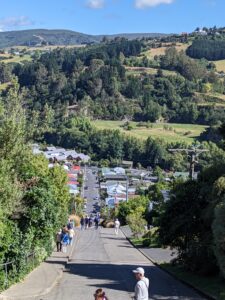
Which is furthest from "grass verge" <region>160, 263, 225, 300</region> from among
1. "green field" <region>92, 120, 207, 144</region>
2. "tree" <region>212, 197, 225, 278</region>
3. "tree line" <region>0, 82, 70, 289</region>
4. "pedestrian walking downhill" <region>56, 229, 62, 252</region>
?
"green field" <region>92, 120, 207, 144</region>

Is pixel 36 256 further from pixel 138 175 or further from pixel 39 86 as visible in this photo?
pixel 39 86

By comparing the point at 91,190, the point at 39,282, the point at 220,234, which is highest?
the point at 220,234

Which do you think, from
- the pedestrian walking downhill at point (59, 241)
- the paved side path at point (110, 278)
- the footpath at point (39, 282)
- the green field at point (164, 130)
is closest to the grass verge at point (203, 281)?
the paved side path at point (110, 278)

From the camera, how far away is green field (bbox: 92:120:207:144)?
153875 millimetres

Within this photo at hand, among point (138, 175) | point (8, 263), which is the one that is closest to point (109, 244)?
point (8, 263)

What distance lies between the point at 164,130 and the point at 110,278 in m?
150

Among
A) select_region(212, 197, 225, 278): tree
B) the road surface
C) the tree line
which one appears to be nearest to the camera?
select_region(212, 197, 225, 278): tree

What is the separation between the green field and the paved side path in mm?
122105

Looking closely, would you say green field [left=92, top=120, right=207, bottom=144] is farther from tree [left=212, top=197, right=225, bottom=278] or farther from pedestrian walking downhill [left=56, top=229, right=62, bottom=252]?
tree [left=212, top=197, right=225, bottom=278]

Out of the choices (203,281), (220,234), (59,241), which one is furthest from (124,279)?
(59,241)

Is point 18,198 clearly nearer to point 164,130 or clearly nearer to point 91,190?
point 91,190

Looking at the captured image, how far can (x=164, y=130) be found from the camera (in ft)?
547

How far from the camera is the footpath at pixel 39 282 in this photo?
14.1 meters

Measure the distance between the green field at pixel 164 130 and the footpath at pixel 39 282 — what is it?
12726cm
